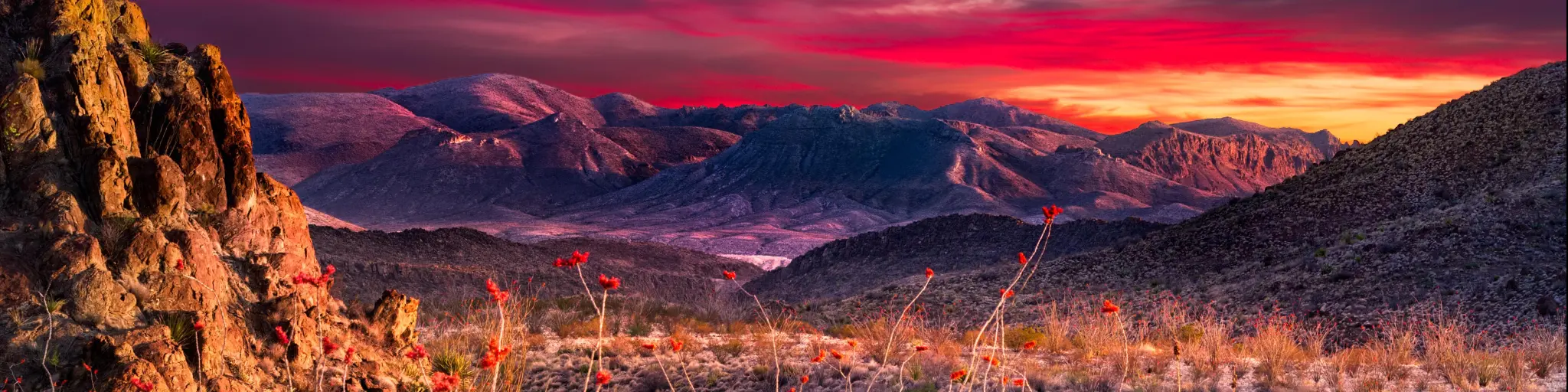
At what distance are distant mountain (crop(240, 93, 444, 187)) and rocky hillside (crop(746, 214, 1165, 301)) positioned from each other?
104m

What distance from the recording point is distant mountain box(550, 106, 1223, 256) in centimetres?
9338

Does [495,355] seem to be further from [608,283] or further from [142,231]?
[142,231]

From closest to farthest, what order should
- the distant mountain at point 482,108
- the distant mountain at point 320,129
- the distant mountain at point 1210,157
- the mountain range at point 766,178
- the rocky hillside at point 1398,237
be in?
the rocky hillside at point 1398,237
the mountain range at point 766,178
the distant mountain at point 1210,157
the distant mountain at point 320,129
the distant mountain at point 482,108

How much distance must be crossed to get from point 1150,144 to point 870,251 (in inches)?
3872

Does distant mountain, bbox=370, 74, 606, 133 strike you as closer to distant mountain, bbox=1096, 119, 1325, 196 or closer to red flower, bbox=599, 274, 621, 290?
distant mountain, bbox=1096, 119, 1325, 196

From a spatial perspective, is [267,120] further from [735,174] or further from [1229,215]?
[1229,215]

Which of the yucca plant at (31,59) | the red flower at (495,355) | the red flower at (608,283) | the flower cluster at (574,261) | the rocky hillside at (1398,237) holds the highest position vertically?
the yucca plant at (31,59)

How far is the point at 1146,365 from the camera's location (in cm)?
1055

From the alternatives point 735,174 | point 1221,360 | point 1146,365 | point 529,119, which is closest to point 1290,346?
point 1221,360

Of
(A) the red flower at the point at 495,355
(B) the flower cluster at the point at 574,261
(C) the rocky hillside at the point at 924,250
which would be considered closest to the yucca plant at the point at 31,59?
(B) the flower cluster at the point at 574,261

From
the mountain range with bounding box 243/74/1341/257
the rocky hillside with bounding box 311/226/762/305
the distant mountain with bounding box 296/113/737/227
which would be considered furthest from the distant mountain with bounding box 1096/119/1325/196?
the rocky hillside with bounding box 311/226/762/305

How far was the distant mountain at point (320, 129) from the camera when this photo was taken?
14300 centimetres

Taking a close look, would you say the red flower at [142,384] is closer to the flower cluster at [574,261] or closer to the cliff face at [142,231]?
the cliff face at [142,231]

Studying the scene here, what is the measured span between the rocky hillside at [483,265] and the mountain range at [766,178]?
17614 mm
